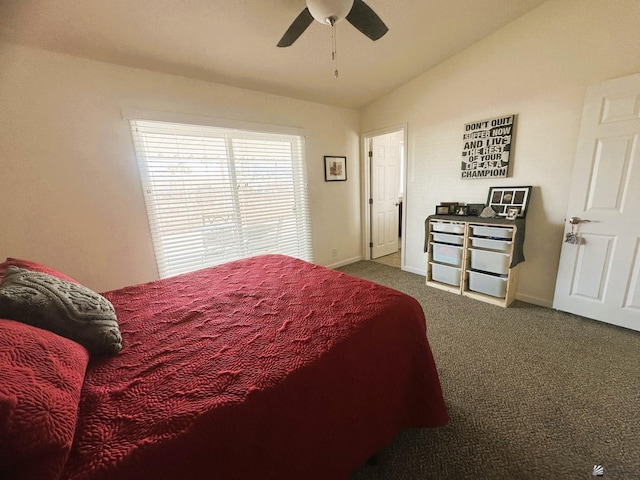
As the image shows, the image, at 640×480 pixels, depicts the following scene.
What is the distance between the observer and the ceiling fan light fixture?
A: 146 centimetres

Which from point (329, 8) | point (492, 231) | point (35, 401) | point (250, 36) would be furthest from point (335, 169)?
point (35, 401)

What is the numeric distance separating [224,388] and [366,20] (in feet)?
7.17

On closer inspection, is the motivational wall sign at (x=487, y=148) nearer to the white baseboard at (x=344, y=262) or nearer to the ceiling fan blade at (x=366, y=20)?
the ceiling fan blade at (x=366, y=20)

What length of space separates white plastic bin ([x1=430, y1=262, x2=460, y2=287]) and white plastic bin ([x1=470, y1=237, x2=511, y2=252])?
0.39 m

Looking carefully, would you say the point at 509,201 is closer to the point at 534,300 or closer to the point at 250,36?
the point at 534,300

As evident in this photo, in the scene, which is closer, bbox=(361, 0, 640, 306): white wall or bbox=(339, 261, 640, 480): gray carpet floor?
bbox=(339, 261, 640, 480): gray carpet floor

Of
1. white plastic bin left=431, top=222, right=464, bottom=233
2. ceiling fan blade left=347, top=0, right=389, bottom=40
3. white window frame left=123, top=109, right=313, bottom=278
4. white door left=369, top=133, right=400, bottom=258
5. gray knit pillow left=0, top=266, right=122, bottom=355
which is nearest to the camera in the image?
gray knit pillow left=0, top=266, right=122, bottom=355

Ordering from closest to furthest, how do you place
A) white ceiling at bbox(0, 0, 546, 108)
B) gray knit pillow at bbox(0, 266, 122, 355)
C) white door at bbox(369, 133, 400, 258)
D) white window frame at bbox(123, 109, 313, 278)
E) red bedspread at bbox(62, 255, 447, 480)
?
red bedspread at bbox(62, 255, 447, 480), gray knit pillow at bbox(0, 266, 122, 355), white ceiling at bbox(0, 0, 546, 108), white window frame at bbox(123, 109, 313, 278), white door at bbox(369, 133, 400, 258)

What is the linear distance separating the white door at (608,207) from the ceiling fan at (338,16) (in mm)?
1955

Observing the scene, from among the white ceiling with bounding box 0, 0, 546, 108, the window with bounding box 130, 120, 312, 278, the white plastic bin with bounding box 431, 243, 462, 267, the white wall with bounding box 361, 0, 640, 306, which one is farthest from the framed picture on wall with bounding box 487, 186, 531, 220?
the window with bounding box 130, 120, 312, 278

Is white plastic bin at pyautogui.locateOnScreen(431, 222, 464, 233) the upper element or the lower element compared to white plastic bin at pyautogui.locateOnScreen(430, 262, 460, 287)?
upper

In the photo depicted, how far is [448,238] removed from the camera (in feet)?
9.98

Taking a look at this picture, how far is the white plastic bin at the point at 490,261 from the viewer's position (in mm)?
2633

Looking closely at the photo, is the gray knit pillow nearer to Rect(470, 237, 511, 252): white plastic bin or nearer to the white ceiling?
the white ceiling
